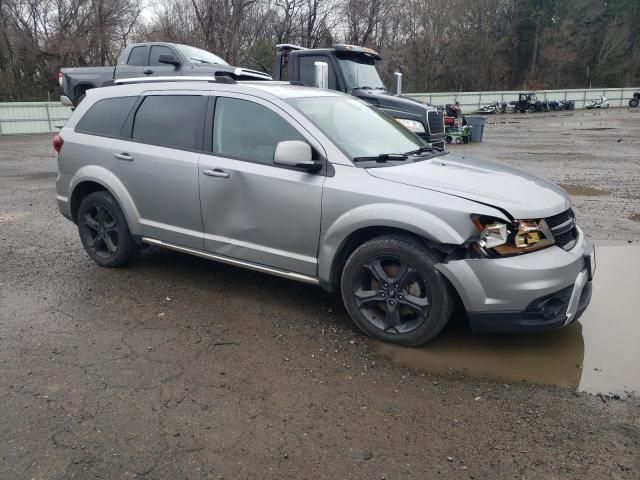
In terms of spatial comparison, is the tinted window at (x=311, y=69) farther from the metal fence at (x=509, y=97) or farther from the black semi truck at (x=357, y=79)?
the metal fence at (x=509, y=97)

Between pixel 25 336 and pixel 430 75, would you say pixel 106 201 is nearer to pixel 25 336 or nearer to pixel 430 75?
pixel 25 336

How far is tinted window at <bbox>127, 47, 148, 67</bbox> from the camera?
12195 millimetres

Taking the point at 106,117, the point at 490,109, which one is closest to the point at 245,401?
the point at 106,117

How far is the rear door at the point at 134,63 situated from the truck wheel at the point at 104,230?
767 cm

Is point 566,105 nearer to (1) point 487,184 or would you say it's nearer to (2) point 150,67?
(2) point 150,67

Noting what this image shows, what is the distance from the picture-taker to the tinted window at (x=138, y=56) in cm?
1220

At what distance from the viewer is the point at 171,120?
4797mm

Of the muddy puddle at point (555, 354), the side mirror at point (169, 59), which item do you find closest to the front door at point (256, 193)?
A: the muddy puddle at point (555, 354)

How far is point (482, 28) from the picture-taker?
203 feet

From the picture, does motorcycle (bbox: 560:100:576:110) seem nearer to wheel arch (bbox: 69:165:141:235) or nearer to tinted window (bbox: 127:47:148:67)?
tinted window (bbox: 127:47:148:67)

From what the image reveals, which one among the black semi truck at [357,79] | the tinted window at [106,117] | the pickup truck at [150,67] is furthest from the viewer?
the pickup truck at [150,67]

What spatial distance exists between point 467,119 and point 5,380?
19.0 m

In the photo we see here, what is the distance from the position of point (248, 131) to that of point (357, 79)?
7.06 meters

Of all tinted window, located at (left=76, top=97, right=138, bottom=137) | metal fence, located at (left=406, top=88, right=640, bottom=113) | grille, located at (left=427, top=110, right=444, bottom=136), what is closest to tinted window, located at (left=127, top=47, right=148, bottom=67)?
grille, located at (left=427, top=110, right=444, bottom=136)
